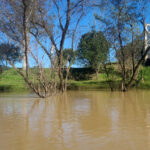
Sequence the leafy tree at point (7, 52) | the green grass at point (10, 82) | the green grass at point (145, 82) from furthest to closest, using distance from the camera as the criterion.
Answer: the green grass at point (10, 82), the green grass at point (145, 82), the leafy tree at point (7, 52)

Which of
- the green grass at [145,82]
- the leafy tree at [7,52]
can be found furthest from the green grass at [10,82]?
the green grass at [145,82]

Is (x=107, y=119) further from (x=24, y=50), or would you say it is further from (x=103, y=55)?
(x=103, y=55)

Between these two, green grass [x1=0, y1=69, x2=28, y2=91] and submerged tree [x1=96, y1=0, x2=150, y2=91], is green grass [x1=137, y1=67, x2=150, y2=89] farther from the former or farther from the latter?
green grass [x1=0, y1=69, x2=28, y2=91]

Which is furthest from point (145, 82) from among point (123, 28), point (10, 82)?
point (10, 82)

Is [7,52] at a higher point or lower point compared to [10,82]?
higher

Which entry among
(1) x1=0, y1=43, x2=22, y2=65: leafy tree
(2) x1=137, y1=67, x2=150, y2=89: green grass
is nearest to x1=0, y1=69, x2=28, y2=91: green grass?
(1) x1=0, y1=43, x2=22, y2=65: leafy tree

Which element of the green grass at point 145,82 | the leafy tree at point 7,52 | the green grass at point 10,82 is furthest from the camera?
the green grass at point 10,82

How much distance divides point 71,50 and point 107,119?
34.7ft

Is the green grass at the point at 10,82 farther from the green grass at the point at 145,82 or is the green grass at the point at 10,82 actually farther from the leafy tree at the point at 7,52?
the green grass at the point at 145,82

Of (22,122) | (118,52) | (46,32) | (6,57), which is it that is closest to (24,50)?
(6,57)

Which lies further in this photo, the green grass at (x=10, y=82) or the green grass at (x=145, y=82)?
the green grass at (x=10, y=82)

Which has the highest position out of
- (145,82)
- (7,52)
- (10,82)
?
(7,52)

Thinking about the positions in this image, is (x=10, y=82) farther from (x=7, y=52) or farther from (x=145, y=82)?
(x=145, y=82)

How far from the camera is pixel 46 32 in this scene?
13789mm
